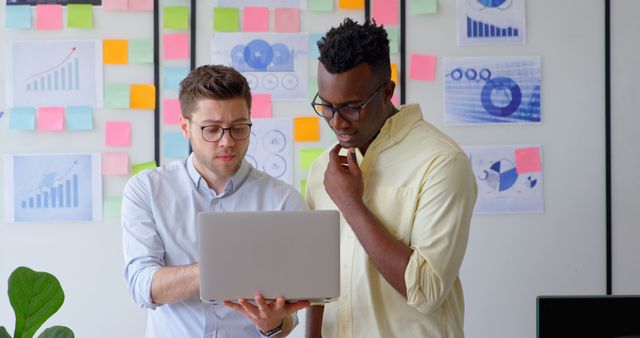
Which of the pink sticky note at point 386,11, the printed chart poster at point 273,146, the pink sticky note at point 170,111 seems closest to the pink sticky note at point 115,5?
the pink sticky note at point 170,111

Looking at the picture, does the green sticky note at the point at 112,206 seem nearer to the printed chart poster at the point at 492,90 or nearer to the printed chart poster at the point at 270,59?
the printed chart poster at the point at 270,59

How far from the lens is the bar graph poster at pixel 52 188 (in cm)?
301

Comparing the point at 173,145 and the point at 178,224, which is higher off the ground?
the point at 173,145

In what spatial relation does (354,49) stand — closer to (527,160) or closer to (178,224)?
(178,224)

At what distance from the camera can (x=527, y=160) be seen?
3092mm

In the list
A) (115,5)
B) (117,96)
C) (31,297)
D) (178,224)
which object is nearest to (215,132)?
(178,224)

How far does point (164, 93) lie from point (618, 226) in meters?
1.87

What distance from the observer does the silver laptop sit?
5.43 ft

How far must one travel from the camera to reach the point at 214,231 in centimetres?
166

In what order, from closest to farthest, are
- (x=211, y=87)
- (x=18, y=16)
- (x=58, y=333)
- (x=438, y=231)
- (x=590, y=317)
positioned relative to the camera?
(x=58, y=333) → (x=590, y=317) → (x=438, y=231) → (x=211, y=87) → (x=18, y=16)

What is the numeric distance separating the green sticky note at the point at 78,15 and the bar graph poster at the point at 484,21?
1.43 meters

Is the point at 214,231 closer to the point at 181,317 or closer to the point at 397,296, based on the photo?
the point at 181,317

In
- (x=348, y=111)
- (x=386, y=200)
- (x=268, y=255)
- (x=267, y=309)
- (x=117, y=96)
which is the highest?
(x=117, y=96)

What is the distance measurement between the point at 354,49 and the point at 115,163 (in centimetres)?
150
